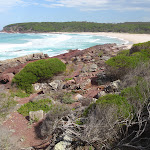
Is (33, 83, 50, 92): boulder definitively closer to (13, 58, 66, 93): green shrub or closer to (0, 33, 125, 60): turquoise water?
(13, 58, 66, 93): green shrub

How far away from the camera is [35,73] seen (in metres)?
13.0

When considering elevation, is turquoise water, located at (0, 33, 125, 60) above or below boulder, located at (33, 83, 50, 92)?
above

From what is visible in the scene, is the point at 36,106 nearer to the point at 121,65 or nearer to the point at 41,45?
the point at 121,65

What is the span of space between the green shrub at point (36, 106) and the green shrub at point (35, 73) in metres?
2.91

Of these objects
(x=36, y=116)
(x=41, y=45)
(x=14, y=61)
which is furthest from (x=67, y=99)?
(x=41, y=45)

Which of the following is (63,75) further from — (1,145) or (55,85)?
(1,145)

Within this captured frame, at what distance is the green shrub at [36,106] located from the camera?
8766mm

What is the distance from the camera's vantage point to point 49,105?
9.07 meters

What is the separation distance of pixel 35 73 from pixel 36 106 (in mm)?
4468

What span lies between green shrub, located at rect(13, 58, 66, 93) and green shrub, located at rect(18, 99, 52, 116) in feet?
9.55

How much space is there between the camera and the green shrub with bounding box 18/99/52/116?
345 inches

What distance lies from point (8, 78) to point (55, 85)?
512 cm

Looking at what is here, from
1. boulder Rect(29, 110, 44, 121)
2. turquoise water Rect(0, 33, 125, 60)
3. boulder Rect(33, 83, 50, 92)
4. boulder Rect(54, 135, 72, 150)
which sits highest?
turquoise water Rect(0, 33, 125, 60)

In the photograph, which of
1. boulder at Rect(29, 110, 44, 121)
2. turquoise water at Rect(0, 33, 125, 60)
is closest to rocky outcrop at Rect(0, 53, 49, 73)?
turquoise water at Rect(0, 33, 125, 60)
